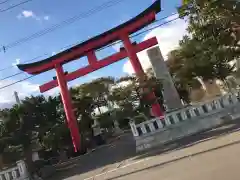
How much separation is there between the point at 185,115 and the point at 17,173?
6.93 metres

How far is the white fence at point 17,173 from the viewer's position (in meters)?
13.3

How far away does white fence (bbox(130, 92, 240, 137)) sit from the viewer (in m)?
13.0

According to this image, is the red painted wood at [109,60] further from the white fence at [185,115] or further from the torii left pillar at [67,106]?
the white fence at [185,115]

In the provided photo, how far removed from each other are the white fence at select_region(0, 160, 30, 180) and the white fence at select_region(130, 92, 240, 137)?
177 inches

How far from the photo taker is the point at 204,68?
18797 millimetres

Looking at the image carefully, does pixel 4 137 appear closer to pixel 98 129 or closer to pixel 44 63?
pixel 44 63

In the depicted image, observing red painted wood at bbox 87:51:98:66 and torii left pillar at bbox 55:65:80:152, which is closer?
torii left pillar at bbox 55:65:80:152

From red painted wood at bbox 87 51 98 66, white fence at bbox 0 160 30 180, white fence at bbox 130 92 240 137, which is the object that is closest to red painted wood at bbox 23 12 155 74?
red painted wood at bbox 87 51 98 66

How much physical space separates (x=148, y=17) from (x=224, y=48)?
4.42 m

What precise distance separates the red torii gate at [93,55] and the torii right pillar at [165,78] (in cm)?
55

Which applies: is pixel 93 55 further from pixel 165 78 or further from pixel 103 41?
pixel 165 78

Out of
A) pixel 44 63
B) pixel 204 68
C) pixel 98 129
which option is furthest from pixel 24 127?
pixel 204 68

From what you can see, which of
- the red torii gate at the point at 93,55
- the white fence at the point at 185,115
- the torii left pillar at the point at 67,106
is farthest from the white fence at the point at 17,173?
the torii left pillar at the point at 67,106

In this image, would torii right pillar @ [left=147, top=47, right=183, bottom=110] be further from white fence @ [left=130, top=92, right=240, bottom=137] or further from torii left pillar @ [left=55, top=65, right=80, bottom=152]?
torii left pillar @ [left=55, top=65, right=80, bottom=152]
